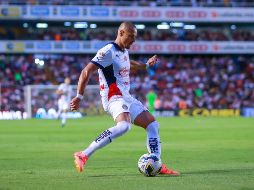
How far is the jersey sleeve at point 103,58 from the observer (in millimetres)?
10781

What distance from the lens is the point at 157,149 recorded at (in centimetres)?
1114

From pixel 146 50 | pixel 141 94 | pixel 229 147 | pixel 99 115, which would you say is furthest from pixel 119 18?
pixel 229 147

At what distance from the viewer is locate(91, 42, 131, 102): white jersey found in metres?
10.9

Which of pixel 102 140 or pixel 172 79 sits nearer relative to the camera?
pixel 102 140

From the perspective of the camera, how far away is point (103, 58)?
35.4ft

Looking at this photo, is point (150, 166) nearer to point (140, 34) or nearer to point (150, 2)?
point (150, 2)

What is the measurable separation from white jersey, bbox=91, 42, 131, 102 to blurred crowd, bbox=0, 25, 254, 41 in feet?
153

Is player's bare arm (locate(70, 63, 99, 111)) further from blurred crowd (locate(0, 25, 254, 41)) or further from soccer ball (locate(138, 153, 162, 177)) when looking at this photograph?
blurred crowd (locate(0, 25, 254, 41))

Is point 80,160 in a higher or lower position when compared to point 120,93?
lower

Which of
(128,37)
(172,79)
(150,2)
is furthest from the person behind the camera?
(150,2)

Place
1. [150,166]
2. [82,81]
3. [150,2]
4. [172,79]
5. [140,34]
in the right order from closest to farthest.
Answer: [82,81], [150,166], [172,79], [150,2], [140,34]

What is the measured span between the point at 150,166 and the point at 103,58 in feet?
6.26

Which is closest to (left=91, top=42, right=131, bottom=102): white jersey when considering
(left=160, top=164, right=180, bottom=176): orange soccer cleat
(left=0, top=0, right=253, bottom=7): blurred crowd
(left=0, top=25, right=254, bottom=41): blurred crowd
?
(left=160, top=164, right=180, bottom=176): orange soccer cleat

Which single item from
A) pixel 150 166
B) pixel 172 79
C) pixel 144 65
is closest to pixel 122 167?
pixel 150 166
